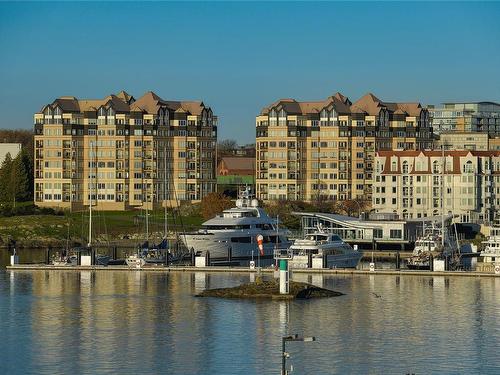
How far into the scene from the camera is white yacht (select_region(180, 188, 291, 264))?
10525cm

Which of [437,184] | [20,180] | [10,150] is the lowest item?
[437,184]

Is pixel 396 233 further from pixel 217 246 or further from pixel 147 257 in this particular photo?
pixel 147 257

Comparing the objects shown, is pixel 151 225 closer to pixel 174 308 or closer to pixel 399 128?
pixel 399 128

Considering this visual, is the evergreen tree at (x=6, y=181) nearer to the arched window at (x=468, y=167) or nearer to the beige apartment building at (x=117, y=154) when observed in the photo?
the beige apartment building at (x=117, y=154)

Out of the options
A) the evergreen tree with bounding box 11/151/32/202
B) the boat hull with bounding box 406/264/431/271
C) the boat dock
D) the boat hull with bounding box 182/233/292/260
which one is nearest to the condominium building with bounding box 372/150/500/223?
the boat hull with bounding box 182/233/292/260

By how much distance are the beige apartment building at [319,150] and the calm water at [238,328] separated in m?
78.0

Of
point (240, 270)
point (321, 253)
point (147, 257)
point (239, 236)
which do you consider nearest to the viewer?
point (240, 270)

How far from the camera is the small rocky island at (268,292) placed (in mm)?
74312

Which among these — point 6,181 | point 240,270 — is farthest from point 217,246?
point 6,181

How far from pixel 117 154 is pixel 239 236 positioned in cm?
6069

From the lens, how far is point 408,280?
286ft

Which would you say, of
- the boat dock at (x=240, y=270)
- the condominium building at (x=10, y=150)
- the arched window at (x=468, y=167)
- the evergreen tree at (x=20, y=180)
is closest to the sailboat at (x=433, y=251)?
the boat dock at (x=240, y=270)

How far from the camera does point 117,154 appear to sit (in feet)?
538

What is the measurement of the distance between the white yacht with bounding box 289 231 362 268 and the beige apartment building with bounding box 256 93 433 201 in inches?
2559
